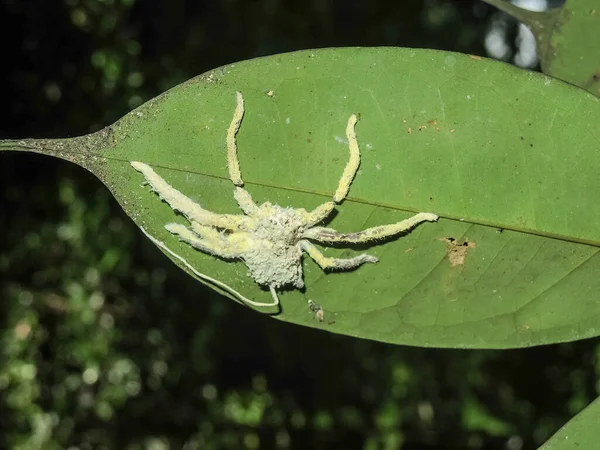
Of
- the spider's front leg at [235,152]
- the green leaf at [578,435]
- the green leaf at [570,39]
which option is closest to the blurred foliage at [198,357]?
the green leaf at [570,39]

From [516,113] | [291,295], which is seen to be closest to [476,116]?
[516,113]

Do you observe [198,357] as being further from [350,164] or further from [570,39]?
[570,39]

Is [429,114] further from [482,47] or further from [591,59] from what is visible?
[482,47]

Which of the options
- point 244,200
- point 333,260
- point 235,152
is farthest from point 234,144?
point 333,260

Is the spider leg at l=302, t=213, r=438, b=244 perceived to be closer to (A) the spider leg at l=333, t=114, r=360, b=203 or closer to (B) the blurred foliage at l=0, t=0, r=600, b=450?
(A) the spider leg at l=333, t=114, r=360, b=203

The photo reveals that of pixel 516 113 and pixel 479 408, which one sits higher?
pixel 516 113
